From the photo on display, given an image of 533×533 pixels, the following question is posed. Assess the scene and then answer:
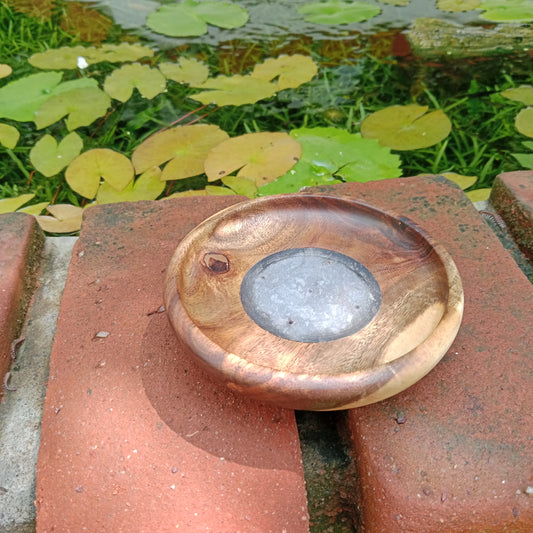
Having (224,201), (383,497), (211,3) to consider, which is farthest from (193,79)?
(383,497)

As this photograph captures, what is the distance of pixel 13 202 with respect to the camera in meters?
1.76

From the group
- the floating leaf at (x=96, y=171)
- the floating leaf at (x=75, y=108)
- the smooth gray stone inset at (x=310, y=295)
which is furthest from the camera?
the floating leaf at (x=75, y=108)

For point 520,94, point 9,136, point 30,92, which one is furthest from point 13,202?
point 520,94

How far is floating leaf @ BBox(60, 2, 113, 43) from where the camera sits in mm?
2541

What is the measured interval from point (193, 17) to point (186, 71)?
0.50 meters

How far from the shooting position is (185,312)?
33.8 inches

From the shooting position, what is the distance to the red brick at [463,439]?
2.74 feet

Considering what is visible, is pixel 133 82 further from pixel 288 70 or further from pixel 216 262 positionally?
pixel 216 262

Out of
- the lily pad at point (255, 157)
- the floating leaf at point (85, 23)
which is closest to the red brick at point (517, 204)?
the lily pad at point (255, 157)

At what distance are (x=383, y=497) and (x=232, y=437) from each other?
258 millimetres

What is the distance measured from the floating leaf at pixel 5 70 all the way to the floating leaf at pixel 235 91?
2.70 feet

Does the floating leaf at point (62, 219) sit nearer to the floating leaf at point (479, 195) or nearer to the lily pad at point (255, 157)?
the lily pad at point (255, 157)

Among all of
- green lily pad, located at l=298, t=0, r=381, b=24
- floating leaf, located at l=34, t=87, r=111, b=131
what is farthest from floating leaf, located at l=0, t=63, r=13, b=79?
green lily pad, located at l=298, t=0, r=381, b=24

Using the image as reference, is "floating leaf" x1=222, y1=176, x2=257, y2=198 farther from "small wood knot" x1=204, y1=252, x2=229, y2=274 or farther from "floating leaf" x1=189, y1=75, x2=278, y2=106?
"small wood knot" x1=204, y1=252, x2=229, y2=274
